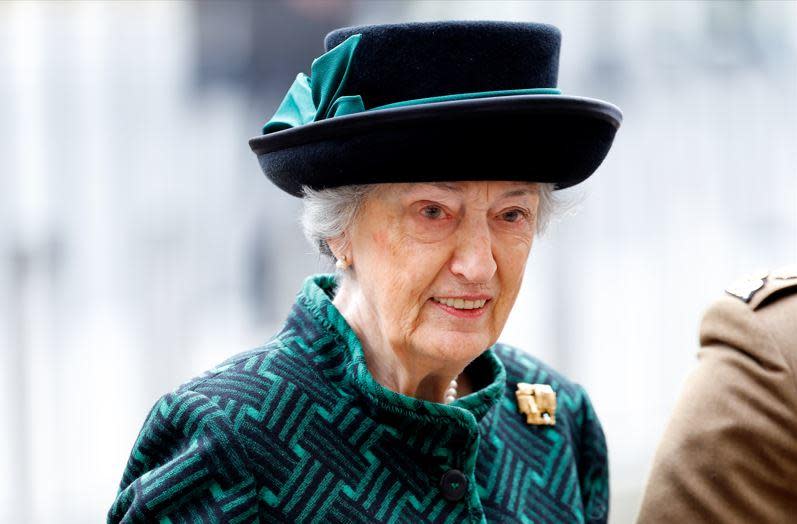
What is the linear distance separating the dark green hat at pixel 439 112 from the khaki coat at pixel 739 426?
0.50m

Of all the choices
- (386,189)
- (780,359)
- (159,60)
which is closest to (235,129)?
(159,60)

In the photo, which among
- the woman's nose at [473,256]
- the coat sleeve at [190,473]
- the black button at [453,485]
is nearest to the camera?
the coat sleeve at [190,473]

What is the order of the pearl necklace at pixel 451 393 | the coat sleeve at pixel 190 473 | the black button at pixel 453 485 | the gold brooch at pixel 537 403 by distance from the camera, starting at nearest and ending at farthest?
the coat sleeve at pixel 190 473 < the black button at pixel 453 485 < the pearl necklace at pixel 451 393 < the gold brooch at pixel 537 403

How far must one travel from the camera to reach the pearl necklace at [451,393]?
8.72 ft

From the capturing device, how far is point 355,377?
8.02ft

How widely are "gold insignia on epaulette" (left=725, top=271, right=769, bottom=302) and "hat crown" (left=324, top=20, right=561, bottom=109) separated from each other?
0.64m

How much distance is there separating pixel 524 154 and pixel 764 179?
4276mm

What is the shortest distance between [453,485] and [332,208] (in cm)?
61

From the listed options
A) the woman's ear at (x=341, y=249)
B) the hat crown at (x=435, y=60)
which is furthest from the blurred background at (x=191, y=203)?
the hat crown at (x=435, y=60)

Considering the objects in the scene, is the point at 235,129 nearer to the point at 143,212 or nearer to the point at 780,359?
the point at 143,212

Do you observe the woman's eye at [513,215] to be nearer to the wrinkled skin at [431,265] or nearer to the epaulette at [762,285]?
the wrinkled skin at [431,265]

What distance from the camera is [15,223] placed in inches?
166

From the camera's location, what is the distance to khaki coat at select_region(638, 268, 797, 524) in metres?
2.44

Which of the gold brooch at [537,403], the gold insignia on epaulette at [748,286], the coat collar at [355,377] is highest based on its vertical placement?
the gold insignia on epaulette at [748,286]
